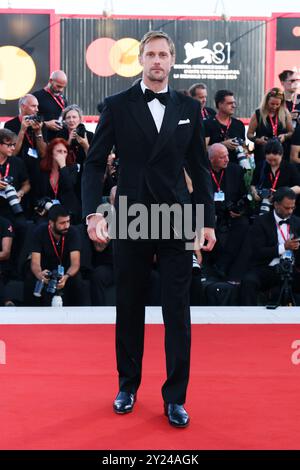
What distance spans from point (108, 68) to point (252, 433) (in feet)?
40.6

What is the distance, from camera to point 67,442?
3.24 m

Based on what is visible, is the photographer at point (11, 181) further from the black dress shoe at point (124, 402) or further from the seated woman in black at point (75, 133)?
the black dress shoe at point (124, 402)

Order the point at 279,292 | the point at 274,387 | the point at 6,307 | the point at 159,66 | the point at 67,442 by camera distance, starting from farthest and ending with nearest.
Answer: the point at 279,292
the point at 6,307
the point at 274,387
the point at 159,66
the point at 67,442

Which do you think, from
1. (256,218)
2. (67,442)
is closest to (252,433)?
(67,442)

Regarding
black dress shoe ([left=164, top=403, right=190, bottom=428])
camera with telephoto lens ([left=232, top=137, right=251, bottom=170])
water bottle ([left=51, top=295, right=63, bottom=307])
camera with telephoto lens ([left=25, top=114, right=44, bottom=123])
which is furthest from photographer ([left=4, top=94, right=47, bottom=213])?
black dress shoe ([left=164, top=403, right=190, bottom=428])

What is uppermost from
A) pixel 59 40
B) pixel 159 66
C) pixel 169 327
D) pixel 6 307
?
pixel 59 40

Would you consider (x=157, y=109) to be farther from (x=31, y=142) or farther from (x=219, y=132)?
(x=219, y=132)

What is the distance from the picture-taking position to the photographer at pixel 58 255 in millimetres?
7008

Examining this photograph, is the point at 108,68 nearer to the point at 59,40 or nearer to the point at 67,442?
the point at 59,40

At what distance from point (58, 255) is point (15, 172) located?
1.07 m

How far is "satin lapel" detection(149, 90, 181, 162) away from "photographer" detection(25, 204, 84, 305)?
138 inches

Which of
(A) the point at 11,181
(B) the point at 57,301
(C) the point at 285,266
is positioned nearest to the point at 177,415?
(B) the point at 57,301

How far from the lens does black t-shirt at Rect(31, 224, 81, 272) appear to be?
7051 mm

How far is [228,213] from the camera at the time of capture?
7.78m
